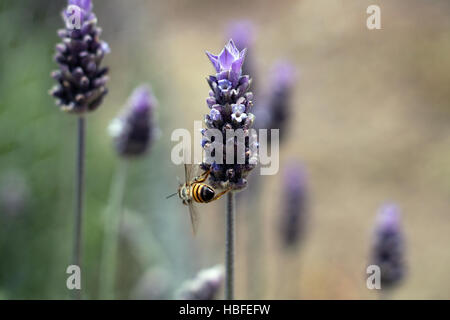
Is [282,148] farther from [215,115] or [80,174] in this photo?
[215,115]

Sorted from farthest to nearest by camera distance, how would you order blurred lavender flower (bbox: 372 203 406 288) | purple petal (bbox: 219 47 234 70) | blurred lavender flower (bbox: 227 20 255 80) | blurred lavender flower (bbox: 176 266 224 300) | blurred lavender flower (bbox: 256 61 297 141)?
blurred lavender flower (bbox: 256 61 297 141) < blurred lavender flower (bbox: 227 20 255 80) < blurred lavender flower (bbox: 372 203 406 288) < blurred lavender flower (bbox: 176 266 224 300) < purple petal (bbox: 219 47 234 70)

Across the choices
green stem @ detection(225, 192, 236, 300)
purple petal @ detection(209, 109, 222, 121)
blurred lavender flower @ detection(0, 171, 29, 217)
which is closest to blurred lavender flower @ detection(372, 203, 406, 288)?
green stem @ detection(225, 192, 236, 300)

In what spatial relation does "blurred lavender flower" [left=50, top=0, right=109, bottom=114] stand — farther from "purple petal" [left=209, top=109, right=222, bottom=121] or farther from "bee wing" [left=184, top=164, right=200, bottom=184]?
"purple petal" [left=209, top=109, right=222, bottom=121]

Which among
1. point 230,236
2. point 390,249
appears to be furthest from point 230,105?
point 390,249

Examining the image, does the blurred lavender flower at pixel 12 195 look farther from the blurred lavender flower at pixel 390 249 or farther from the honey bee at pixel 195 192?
the blurred lavender flower at pixel 390 249

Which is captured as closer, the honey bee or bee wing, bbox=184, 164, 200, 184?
the honey bee
